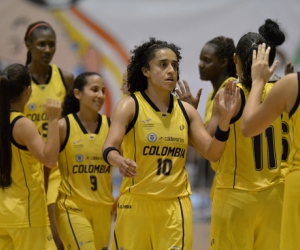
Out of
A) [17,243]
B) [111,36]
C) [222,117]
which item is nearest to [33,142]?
[17,243]

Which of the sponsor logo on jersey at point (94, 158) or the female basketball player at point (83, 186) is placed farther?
the sponsor logo on jersey at point (94, 158)

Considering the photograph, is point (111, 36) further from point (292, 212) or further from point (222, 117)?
point (292, 212)

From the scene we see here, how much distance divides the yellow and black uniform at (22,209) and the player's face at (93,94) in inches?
40.2

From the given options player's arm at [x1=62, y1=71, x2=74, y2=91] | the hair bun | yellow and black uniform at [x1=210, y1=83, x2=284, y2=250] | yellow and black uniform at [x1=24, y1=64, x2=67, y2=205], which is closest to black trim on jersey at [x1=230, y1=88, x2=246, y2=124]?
yellow and black uniform at [x1=210, y1=83, x2=284, y2=250]

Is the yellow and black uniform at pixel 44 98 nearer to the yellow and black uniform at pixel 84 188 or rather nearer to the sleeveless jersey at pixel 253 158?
the yellow and black uniform at pixel 84 188

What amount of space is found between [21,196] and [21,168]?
0.23 metres

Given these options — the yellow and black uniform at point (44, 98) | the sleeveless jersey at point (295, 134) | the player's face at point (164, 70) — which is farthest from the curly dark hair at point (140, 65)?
the yellow and black uniform at point (44, 98)

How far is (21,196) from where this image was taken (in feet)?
18.1

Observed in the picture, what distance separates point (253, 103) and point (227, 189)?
3.56ft

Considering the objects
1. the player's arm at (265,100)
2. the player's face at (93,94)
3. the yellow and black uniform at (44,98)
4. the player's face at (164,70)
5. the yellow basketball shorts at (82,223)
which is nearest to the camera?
the player's arm at (265,100)

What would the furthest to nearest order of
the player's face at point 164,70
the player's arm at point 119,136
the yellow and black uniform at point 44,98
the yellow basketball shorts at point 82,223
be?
the yellow and black uniform at point 44,98 → the yellow basketball shorts at point 82,223 → the player's face at point 164,70 → the player's arm at point 119,136

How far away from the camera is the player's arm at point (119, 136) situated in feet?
15.3

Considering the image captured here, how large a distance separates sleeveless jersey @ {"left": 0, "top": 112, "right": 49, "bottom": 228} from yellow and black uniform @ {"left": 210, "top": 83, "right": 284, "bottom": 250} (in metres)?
1.47

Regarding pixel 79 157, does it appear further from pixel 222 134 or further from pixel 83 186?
pixel 222 134
